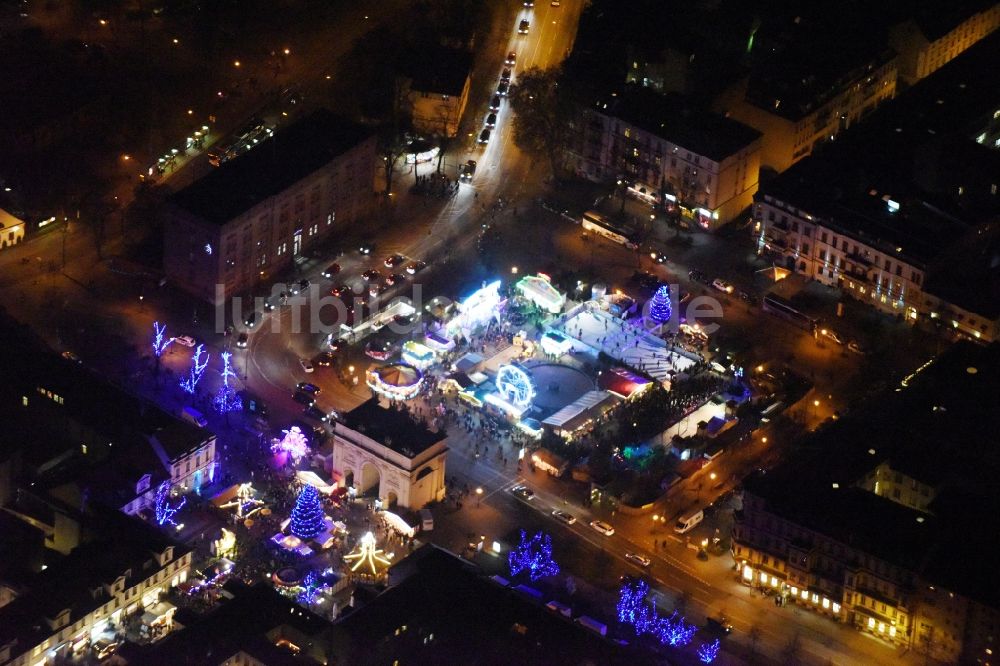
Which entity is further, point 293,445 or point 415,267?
point 415,267

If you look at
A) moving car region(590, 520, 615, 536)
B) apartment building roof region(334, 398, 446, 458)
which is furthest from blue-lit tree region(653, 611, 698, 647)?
apartment building roof region(334, 398, 446, 458)

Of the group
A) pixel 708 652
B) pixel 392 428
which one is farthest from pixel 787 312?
pixel 708 652

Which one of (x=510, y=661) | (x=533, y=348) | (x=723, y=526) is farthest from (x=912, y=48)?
(x=510, y=661)

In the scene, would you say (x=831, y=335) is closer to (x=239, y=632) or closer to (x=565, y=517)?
(x=565, y=517)

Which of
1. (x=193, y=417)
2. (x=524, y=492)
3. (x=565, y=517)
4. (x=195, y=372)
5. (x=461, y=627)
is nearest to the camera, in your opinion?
(x=461, y=627)

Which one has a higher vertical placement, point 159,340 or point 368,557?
point 159,340

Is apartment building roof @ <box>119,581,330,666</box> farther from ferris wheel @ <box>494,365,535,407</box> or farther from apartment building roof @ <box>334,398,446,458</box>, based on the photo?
ferris wheel @ <box>494,365,535,407</box>

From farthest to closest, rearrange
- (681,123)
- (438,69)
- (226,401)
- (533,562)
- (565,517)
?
(438,69), (681,123), (226,401), (565,517), (533,562)
